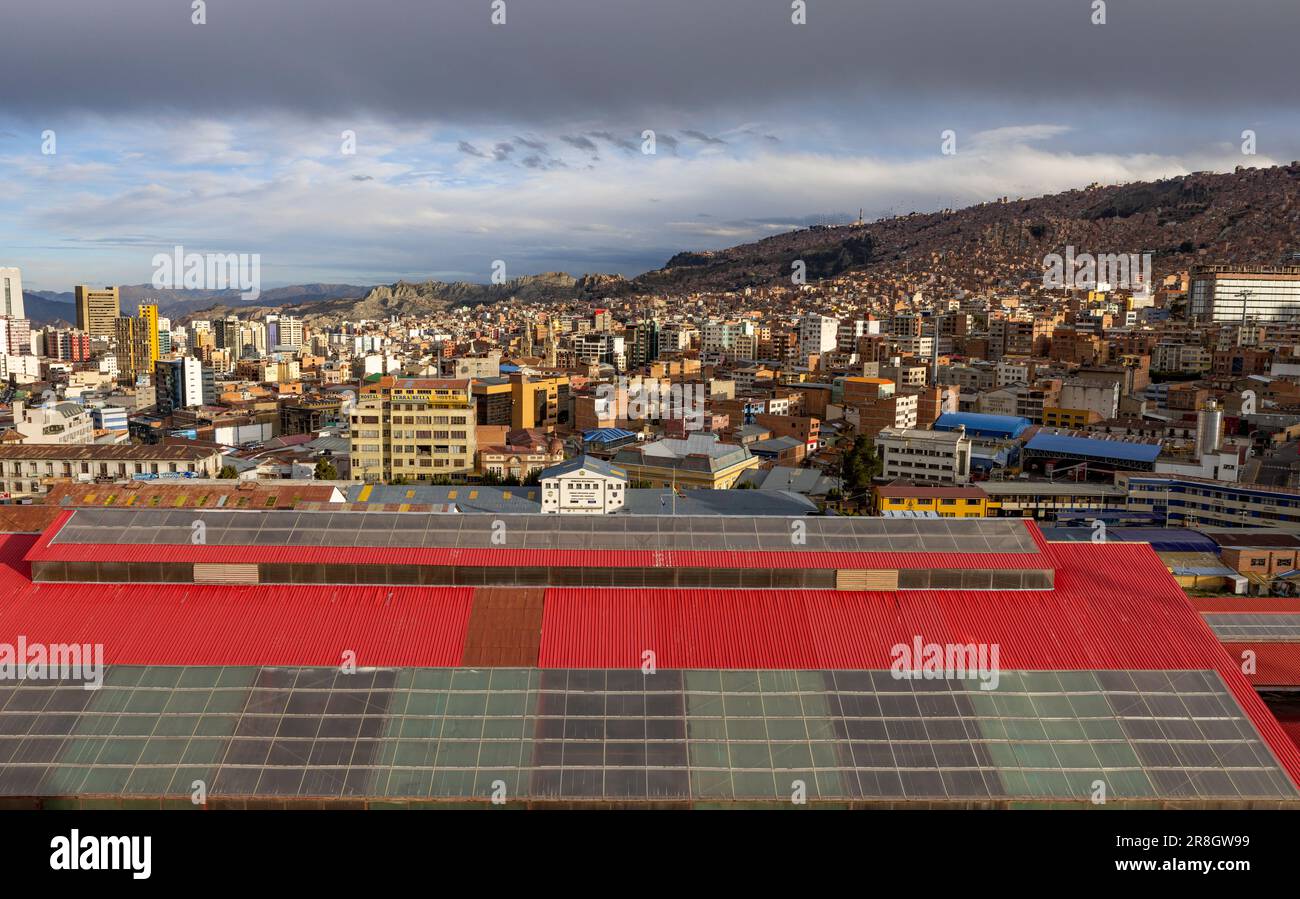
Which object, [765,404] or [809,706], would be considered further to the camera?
[765,404]

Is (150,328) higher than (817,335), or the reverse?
(150,328)

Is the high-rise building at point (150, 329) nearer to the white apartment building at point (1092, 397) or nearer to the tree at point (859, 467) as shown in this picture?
the tree at point (859, 467)

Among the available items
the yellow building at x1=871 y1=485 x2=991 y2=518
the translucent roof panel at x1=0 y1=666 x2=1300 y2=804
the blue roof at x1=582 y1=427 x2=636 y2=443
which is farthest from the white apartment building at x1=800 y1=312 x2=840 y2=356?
the translucent roof panel at x1=0 y1=666 x2=1300 y2=804

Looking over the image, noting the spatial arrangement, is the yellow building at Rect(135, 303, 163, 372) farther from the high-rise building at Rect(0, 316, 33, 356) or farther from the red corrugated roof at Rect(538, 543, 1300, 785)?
the red corrugated roof at Rect(538, 543, 1300, 785)

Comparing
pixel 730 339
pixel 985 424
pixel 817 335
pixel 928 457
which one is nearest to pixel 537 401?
→ pixel 985 424

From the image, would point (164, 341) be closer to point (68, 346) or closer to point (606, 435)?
point (68, 346)
